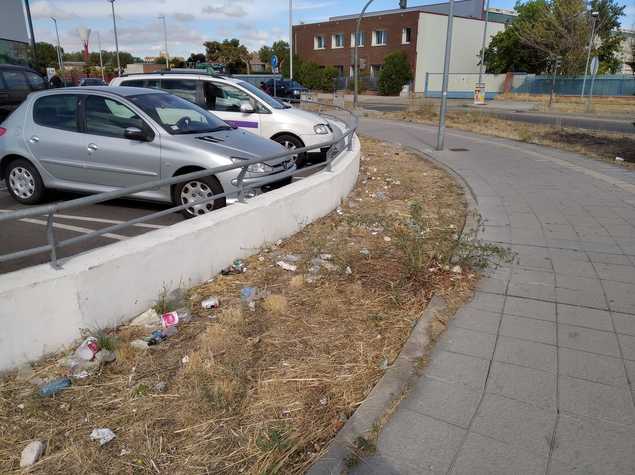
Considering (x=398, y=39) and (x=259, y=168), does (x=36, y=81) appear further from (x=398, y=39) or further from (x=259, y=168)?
(x=398, y=39)

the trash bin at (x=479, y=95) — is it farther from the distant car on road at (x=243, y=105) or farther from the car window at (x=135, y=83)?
the car window at (x=135, y=83)

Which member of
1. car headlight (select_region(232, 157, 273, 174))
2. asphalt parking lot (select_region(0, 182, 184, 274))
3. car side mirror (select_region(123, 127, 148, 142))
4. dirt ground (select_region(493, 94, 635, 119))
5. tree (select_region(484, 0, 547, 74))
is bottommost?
dirt ground (select_region(493, 94, 635, 119))

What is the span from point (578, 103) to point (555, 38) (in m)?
10.7

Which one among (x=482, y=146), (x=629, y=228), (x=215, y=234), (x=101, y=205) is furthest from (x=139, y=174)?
(x=482, y=146)

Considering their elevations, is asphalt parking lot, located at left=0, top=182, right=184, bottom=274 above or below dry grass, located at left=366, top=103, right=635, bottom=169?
above

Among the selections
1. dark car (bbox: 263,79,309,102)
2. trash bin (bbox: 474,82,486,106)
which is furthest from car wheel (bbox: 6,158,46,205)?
trash bin (bbox: 474,82,486,106)

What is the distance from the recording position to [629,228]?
6801 millimetres

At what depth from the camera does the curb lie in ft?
8.77

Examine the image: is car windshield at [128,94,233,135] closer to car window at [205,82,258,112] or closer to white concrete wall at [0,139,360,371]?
white concrete wall at [0,139,360,371]

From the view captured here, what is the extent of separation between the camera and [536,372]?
346 cm

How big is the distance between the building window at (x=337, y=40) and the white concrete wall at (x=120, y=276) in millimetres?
58033

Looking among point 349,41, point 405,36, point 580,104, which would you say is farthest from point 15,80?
point 349,41

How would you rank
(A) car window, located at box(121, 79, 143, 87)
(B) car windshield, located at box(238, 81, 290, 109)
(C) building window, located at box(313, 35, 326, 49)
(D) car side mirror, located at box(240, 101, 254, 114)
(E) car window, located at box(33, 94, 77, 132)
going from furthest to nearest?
(C) building window, located at box(313, 35, 326, 49)
(A) car window, located at box(121, 79, 143, 87)
(B) car windshield, located at box(238, 81, 290, 109)
(D) car side mirror, located at box(240, 101, 254, 114)
(E) car window, located at box(33, 94, 77, 132)

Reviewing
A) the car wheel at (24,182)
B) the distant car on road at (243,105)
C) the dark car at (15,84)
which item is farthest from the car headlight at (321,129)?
the dark car at (15,84)
